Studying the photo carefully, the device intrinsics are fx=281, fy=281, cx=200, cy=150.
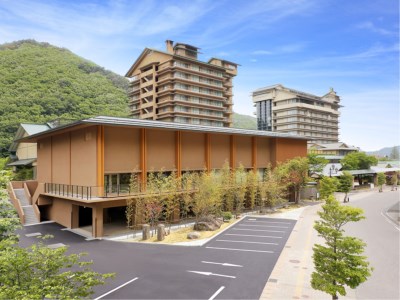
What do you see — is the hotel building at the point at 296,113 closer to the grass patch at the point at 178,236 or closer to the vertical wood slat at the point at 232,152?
the vertical wood slat at the point at 232,152

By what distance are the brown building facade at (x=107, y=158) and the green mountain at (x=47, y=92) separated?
35.9m

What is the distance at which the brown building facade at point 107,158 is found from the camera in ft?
77.6

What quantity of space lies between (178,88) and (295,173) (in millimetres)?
40416

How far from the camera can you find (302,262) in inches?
638

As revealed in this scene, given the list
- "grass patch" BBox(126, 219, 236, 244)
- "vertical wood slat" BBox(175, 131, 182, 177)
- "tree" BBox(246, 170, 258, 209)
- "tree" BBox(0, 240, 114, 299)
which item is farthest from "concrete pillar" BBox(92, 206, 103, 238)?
"tree" BBox(246, 170, 258, 209)

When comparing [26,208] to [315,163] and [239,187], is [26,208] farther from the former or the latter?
[315,163]

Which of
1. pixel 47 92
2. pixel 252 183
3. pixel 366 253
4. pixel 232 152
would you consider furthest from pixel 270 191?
pixel 47 92

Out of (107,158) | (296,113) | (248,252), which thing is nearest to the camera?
(248,252)

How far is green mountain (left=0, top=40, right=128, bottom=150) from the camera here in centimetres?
6338

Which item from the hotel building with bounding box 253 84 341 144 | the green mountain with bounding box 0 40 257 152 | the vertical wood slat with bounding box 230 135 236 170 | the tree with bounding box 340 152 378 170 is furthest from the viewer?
the hotel building with bounding box 253 84 341 144

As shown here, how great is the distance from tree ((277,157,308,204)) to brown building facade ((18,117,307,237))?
17.5 feet

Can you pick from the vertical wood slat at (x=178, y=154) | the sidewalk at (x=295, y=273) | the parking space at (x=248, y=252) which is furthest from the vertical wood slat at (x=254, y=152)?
the sidewalk at (x=295, y=273)

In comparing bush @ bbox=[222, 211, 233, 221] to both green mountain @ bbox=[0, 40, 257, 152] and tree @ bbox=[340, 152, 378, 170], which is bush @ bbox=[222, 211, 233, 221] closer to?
green mountain @ bbox=[0, 40, 257, 152]

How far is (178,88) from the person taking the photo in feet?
226
